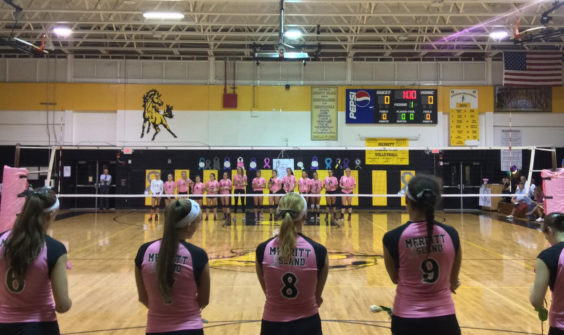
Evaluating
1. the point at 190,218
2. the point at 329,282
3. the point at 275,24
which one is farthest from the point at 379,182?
the point at 190,218

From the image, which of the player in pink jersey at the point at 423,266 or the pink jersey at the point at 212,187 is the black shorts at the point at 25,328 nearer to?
the player in pink jersey at the point at 423,266

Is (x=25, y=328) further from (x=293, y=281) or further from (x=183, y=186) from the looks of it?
(x=183, y=186)

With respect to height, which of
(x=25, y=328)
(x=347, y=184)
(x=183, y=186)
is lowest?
(x=25, y=328)

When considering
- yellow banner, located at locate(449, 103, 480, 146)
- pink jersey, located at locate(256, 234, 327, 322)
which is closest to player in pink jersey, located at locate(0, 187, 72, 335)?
pink jersey, located at locate(256, 234, 327, 322)

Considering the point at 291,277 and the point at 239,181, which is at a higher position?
the point at 239,181

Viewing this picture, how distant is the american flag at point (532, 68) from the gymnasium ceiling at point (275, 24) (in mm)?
521

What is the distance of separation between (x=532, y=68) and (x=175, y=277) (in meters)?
19.6

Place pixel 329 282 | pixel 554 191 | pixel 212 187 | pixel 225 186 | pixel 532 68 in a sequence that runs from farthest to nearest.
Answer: pixel 532 68 < pixel 212 187 < pixel 225 186 < pixel 554 191 < pixel 329 282

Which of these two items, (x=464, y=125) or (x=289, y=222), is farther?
(x=464, y=125)

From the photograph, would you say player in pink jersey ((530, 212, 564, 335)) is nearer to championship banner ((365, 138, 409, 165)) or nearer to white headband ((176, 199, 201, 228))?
white headband ((176, 199, 201, 228))

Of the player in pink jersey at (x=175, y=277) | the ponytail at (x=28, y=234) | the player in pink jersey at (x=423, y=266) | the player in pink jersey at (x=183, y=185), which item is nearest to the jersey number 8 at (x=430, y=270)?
the player in pink jersey at (x=423, y=266)

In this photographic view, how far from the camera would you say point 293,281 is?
2398 millimetres

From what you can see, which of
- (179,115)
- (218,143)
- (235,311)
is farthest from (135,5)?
(235,311)

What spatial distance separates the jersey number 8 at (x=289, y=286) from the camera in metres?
2.38
